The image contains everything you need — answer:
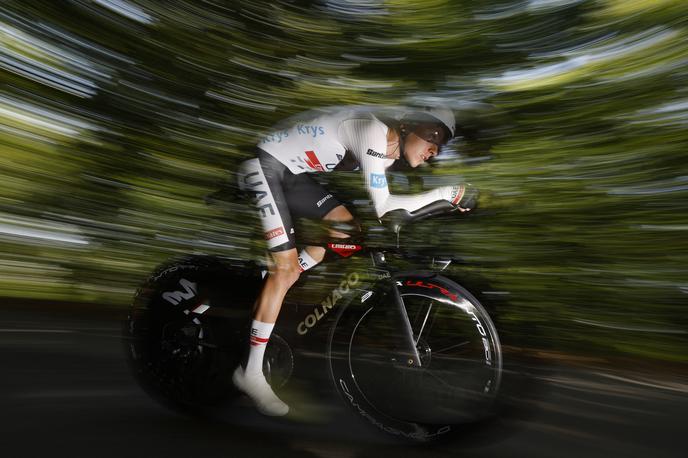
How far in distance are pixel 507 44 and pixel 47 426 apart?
330cm

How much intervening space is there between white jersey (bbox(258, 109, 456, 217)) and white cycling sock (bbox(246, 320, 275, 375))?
687mm

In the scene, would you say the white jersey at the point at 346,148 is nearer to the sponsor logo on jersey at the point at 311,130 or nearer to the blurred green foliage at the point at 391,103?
the sponsor logo on jersey at the point at 311,130

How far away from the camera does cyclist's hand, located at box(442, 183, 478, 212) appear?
2.55m

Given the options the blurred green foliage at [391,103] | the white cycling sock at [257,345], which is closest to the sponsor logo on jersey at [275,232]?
the white cycling sock at [257,345]

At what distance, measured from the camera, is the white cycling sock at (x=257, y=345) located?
8.63 ft

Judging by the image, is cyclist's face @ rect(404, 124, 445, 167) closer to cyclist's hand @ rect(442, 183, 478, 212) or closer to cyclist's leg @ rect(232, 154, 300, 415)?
cyclist's hand @ rect(442, 183, 478, 212)

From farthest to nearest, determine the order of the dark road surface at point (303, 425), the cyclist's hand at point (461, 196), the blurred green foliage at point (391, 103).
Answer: the blurred green foliage at point (391, 103) → the cyclist's hand at point (461, 196) → the dark road surface at point (303, 425)

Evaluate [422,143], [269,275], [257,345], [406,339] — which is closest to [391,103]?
[422,143]

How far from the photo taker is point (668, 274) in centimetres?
344

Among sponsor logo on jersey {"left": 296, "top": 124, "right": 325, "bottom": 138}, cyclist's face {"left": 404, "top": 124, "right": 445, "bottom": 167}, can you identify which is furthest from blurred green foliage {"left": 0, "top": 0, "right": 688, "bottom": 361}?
sponsor logo on jersey {"left": 296, "top": 124, "right": 325, "bottom": 138}

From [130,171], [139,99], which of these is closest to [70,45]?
[139,99]

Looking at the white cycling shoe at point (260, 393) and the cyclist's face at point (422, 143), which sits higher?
the cyclist's face at point (422, 143)

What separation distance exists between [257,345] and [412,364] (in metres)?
0.67

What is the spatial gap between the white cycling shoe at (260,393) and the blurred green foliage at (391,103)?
106cm
